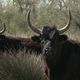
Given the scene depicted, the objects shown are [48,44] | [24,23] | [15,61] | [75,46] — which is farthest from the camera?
[24,23]

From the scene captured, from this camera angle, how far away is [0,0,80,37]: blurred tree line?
3379 cm

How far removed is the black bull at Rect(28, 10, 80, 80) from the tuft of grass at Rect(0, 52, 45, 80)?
608 mm

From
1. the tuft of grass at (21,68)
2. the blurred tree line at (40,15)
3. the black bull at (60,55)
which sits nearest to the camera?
the black bull at (60,55)

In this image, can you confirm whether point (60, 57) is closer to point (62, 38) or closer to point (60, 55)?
point (60, 55)

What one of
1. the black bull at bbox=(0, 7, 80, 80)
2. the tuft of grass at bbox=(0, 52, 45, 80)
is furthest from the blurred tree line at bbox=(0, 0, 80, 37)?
the black bull at bbox=(0, 7, 80, 80)

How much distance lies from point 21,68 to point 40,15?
85.2 feet

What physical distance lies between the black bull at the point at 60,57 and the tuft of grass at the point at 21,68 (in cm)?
61

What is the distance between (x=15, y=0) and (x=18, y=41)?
30806 millimetres

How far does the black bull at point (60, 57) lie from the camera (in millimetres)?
11273

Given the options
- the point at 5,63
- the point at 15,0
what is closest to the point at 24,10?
the point at 15,0

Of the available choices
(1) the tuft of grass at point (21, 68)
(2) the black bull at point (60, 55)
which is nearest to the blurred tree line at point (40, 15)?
(1) the tuft of grass at point (21, 68)

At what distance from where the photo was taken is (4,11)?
1713 inches

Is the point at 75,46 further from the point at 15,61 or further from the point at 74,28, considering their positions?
the point at 74,28

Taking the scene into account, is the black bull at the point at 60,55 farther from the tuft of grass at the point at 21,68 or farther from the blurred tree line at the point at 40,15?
the blurred tree line at the point at 40,15
